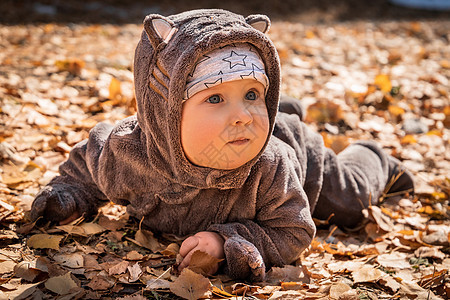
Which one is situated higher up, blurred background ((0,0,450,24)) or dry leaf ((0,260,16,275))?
blurred background ((0,0,450,24))

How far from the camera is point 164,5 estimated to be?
8453 millimetres

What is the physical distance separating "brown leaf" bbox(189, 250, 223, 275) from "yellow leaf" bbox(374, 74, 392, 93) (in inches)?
121

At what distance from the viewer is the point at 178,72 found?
6.12 feet

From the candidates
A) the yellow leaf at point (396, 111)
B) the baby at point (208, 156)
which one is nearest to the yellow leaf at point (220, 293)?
the baby at point (208, 156)

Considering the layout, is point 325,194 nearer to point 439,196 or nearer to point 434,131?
point 439,196

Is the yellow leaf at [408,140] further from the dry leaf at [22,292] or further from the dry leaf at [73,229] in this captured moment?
the dry leaf at [22,292]

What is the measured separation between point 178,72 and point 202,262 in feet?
2.51

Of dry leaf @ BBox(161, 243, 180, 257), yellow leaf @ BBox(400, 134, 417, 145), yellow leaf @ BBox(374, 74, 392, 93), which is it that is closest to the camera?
dry leaf @ BBox(161, 243, 180, 257)

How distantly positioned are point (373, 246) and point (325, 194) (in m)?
0.36

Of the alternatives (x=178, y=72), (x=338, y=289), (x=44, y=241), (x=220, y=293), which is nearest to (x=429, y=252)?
(x=338, y=289)

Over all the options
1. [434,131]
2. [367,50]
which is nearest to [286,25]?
[367,50]

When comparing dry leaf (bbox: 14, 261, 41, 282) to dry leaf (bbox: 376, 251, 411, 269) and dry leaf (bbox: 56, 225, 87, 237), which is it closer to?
dry leaf (bbox: 56, 225, 87, 237)

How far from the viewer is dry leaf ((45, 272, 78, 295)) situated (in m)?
1.83

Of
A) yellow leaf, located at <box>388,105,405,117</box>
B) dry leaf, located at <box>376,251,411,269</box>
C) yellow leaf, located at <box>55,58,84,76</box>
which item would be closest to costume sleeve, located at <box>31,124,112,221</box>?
dry leaf, located at <box>376,251,411,269</box>
